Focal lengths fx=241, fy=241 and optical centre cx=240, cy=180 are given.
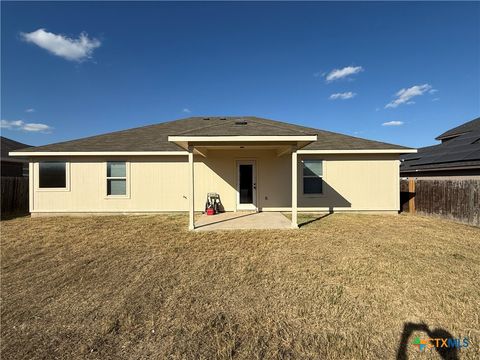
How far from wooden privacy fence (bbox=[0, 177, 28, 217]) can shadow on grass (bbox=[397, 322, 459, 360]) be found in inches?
594

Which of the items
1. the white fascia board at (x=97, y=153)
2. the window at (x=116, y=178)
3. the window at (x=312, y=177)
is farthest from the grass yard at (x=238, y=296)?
the white fascia board at (x=97, y=153)

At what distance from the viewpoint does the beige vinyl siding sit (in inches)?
411

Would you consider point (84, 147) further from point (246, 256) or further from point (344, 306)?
point (344, 306)

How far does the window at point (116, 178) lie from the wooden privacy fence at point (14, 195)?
202 inches

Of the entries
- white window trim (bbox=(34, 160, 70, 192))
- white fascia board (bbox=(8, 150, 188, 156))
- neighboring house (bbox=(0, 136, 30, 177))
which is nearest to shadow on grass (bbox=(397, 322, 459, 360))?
white fascia board (bbox=(8, 150, 188, 156))

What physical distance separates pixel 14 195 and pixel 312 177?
14238 mm

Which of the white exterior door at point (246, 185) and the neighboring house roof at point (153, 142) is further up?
the neighboring house roof at point (153, 142)

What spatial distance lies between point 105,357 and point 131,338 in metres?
0.32

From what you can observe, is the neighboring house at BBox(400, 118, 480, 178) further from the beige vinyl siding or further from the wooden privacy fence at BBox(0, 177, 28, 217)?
the wooden privacy fence at BBox(0, 177, 28, 217)

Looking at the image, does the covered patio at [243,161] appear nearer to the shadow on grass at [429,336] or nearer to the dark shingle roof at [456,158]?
the shadow on grass at [429,336]

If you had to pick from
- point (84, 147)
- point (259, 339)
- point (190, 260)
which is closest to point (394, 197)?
point (190, 260)

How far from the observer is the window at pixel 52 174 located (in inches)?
401

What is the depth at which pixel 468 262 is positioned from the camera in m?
5.00

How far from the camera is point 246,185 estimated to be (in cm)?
1066
